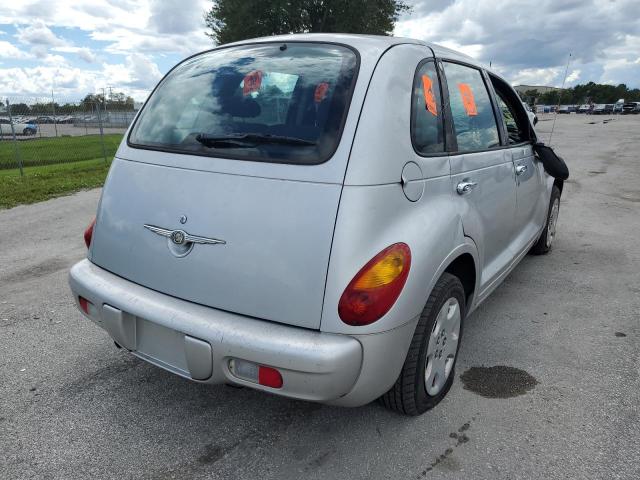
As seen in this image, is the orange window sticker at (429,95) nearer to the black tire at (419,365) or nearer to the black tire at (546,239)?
the black tire at (419,365)

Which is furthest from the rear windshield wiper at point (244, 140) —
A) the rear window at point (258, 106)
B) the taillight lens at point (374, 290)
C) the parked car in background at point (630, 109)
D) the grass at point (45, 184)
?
the parked car in background at point (630, 109)

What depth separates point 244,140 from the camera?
2.29 m

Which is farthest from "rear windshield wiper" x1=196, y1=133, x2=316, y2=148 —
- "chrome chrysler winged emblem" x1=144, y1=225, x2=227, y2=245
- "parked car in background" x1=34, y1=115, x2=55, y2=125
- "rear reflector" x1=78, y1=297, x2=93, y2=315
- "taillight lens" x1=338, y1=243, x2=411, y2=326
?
"parked car in background" x1=34, y1=115, x2=55, y2=125

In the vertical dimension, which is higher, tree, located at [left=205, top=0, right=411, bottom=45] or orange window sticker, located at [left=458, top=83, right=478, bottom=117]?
tree, located at [left=205, top=0, right=411, bottom=45]

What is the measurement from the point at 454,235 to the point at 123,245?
1.57 m

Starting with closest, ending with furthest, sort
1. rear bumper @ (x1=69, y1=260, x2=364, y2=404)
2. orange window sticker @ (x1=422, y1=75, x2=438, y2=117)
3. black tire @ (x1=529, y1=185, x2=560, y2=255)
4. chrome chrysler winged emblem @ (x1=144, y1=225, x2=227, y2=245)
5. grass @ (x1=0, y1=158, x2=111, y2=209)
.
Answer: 1. rear bumper @ (x1=69, y1=260, x2=364, y2=404)
2. chrome chrysler winged emblem @ (x1=144, y1=225, x2=227, y2=245)
3. orange window sticker @ (x1=422, y1=75, x2=438, y2=117)
4. black tire @ (x1=529, y1=185, x2=560, y2=255)
5. grass @ (x1=0, y1=158, x2=111, y2=209)

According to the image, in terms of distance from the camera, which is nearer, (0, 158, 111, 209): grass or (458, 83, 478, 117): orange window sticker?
(458, 83, 478, 117): orange window sticker

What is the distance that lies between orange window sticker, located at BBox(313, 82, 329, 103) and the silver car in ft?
0.04

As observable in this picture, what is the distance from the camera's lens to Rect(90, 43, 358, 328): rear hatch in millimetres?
2008

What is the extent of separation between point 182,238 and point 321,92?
88 cm

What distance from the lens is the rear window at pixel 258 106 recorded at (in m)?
2.18

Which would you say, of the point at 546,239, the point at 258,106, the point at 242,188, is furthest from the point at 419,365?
the point at 546,239

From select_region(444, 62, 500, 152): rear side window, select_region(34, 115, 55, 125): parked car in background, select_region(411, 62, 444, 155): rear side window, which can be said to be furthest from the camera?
select_region(34, 115, 55, 125): parked car in background

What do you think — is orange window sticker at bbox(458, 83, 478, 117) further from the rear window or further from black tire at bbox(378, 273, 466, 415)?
black tire at bbox(378, 273, 466, 415)
